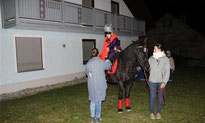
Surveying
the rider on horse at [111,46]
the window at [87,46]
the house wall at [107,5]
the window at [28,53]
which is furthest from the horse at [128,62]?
the house wall at [107,5]

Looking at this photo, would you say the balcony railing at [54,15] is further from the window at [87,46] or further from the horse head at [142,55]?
the horse head at [142,55]

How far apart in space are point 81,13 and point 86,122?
738 cm

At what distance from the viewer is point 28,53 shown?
816 centimetres

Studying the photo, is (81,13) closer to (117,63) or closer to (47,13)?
(47,13)

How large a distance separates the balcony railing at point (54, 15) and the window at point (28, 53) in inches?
44.3

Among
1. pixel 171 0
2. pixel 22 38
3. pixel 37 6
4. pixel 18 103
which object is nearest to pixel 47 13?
pixel 37 6

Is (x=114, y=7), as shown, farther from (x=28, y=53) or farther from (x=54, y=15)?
(x=28, y=53)

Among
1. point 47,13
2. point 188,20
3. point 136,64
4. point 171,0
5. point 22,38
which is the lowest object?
point 136,64

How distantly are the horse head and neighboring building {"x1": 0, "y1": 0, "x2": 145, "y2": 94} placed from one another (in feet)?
18.0

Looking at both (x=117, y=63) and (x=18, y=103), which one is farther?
(x=18, y=103)

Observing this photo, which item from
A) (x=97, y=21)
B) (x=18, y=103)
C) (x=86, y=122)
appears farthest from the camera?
(x=97, y=21)

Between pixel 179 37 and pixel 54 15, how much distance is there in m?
21.0

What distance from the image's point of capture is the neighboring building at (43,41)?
6969 millimetres

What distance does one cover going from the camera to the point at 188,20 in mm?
27344
